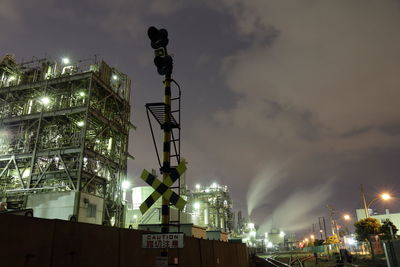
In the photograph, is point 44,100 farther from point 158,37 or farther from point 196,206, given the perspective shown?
point 196,206

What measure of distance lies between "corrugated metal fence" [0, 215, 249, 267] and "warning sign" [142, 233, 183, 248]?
1.71 metres

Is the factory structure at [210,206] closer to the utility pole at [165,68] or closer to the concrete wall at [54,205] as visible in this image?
the concrete wall at [54,205]

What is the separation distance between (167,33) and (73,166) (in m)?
29.2

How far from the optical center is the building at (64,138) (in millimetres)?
30062

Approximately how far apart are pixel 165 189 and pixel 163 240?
104cm

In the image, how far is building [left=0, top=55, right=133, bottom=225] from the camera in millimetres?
30062

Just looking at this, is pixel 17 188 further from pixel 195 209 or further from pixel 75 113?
pixel 195 209

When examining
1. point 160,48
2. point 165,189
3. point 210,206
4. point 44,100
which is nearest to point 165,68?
point 160,48

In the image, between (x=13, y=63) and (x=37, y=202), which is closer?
(x=37, y=202)

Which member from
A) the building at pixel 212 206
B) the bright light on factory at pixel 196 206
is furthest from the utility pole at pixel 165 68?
the bright light on factory at pixel 196 206

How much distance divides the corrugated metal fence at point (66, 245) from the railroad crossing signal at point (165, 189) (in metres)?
1.59

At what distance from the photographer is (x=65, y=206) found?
90.1ft

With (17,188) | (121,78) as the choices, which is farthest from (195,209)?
(17,188)

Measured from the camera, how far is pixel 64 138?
3416cm
